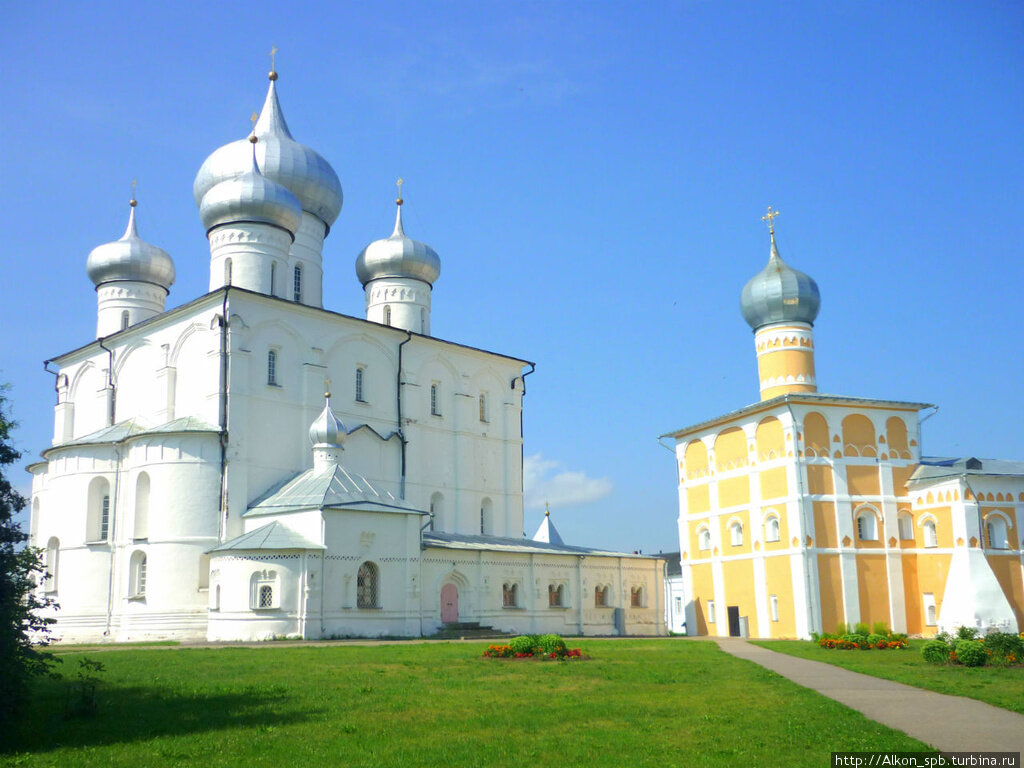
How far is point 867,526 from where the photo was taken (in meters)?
30.5

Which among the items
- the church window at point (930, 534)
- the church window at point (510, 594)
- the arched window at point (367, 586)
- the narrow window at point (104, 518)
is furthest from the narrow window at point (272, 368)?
the church window at point (930, 534)

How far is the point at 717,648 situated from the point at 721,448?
12.1m

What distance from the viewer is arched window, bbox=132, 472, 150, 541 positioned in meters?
28.4

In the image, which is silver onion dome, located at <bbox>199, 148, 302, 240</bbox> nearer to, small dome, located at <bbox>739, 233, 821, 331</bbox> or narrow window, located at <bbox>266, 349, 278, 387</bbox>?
narrow window, located at <bbox>266, 349, 278, 387</bbox>

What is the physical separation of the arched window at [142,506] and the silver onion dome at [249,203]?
861cm

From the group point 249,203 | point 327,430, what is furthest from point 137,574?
point 249,203

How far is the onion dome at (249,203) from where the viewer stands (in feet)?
102

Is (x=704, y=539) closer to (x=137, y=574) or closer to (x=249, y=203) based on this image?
(x=137, y=574)

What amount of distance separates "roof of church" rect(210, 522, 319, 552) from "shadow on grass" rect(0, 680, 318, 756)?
496 inches

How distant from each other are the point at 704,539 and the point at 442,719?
25.1m

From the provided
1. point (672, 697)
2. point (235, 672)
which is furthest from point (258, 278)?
point (672, 697)

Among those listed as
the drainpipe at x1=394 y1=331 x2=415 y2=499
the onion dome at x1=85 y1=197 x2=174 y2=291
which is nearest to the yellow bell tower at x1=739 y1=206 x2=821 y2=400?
the drainpipe at x1=394 y1=331 x2=415 y2=499

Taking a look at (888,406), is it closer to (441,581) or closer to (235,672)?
(441,581)

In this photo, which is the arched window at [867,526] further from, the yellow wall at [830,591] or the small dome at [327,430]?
the small dome at [327,430]
